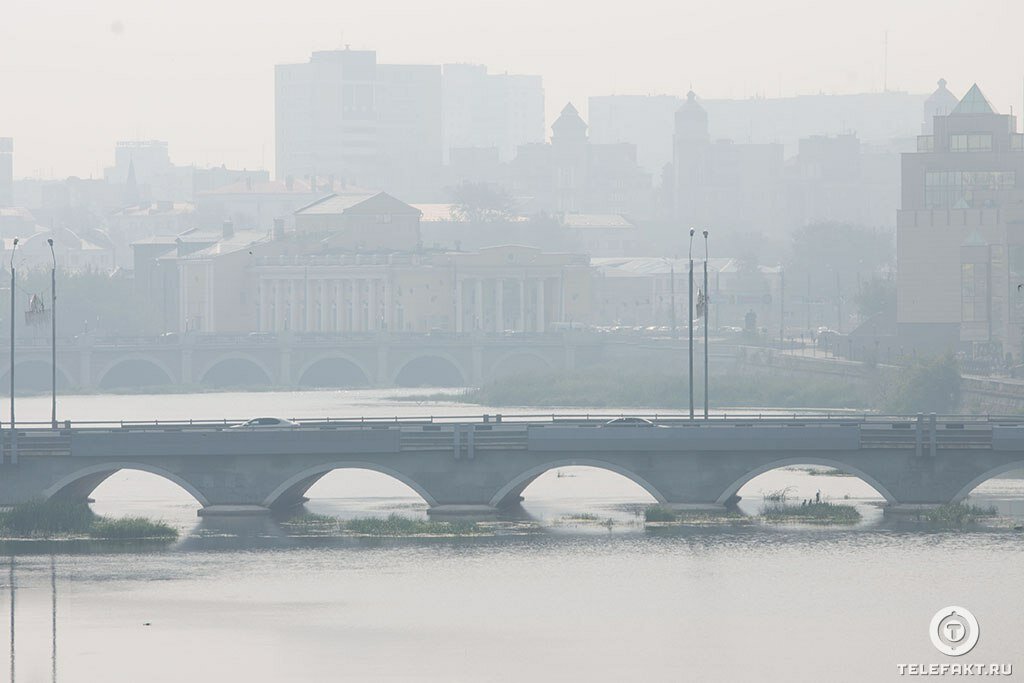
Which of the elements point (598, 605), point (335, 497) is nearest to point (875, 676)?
point (598, 605)

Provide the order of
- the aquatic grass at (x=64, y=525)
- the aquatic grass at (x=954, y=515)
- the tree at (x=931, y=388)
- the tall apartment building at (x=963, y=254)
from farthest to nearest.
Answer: the tall apartment building at (x=963, y=254), the tree at (x=931, y=388), the aquatic grass at (x=954, y=515), the aquatic grass at (x=64, y=525)

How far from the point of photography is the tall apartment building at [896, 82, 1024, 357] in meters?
176

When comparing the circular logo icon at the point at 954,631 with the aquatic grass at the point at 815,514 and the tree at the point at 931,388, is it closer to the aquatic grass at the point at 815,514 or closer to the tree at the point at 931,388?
the aquatic grass at the point at 815,514

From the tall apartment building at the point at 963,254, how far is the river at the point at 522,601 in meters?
68.3

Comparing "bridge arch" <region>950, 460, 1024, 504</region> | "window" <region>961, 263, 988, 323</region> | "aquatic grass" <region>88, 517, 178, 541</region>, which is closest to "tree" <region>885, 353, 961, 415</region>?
"window" <region>961, 263, 988, 323</region>

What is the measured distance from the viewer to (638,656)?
76.5m

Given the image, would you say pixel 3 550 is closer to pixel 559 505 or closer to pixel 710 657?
pixel 559 505

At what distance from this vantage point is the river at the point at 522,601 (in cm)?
7562

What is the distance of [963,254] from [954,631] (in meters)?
108

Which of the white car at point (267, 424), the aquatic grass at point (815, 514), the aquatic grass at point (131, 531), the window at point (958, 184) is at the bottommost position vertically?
the aquatic grass at point (131, 531)

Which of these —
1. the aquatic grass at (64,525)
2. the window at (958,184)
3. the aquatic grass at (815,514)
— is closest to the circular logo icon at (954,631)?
the aquatic grass at (815,514)

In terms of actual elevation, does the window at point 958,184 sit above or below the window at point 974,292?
above

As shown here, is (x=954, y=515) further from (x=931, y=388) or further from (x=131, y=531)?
(x=931, y=388)

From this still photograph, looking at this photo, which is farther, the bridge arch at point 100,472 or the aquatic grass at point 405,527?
the bridge arch at point 100,472
